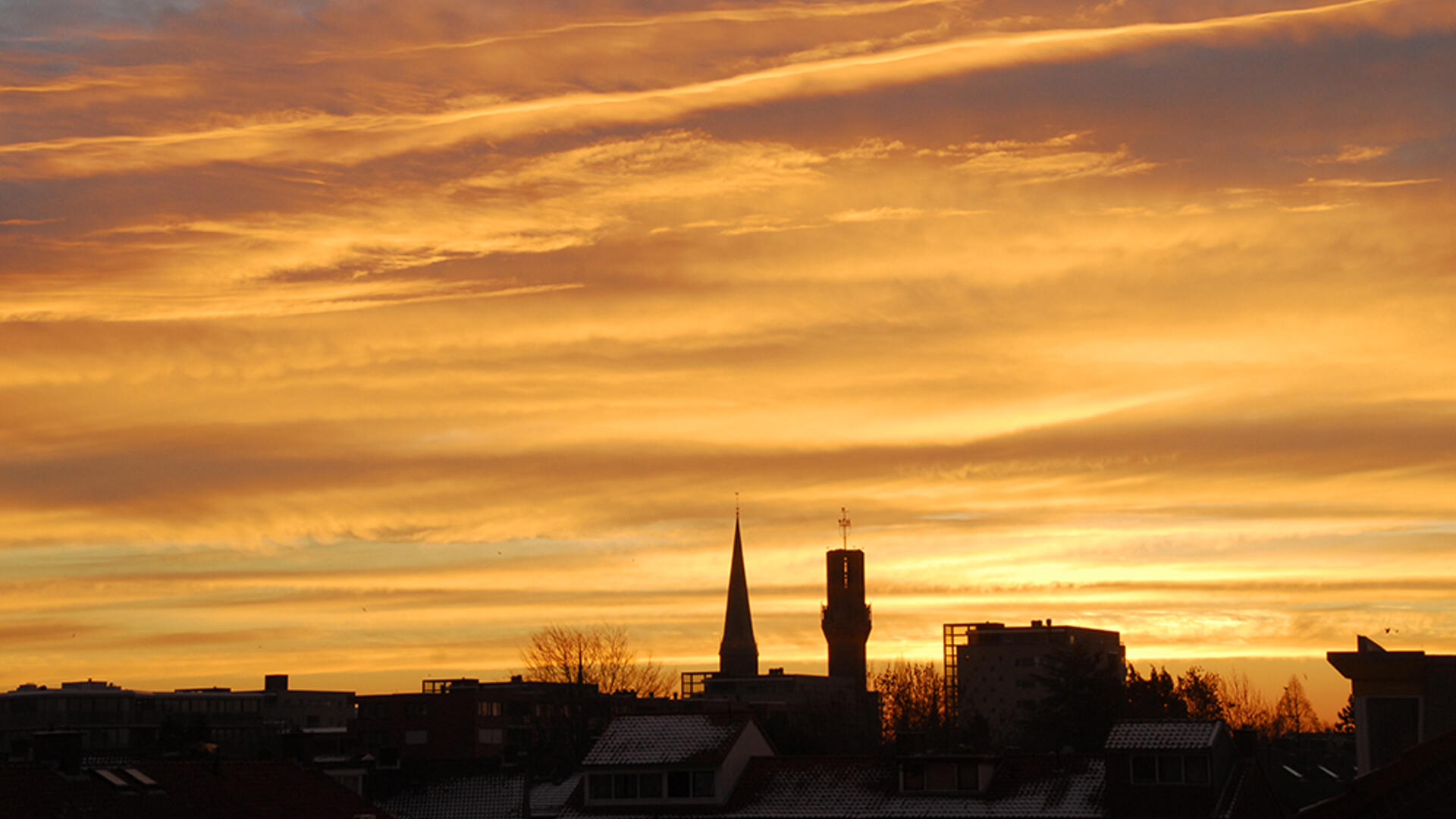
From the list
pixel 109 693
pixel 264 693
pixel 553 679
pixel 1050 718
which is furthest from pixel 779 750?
pixel 264 693

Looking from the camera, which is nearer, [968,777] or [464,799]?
[968,777]

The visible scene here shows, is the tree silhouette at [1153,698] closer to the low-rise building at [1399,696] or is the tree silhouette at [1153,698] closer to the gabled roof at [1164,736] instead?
the gabled roof at [1164,736]

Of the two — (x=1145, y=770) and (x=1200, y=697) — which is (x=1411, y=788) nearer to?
(x=1145, y=770)

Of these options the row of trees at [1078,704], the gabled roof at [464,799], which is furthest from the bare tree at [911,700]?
the gabled roof at [464,799]

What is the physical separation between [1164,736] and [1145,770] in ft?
4.30

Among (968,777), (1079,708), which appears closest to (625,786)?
(968,777)

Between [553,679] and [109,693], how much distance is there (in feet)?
111

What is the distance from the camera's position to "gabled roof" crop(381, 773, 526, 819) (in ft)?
236

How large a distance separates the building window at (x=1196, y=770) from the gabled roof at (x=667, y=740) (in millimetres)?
16491

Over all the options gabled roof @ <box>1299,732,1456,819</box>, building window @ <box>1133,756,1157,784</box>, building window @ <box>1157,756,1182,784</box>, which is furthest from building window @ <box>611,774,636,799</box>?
gabled roof @ <box>1299,732,1456,819</box>

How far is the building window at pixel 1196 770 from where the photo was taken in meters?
54.8

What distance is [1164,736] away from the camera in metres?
55.8

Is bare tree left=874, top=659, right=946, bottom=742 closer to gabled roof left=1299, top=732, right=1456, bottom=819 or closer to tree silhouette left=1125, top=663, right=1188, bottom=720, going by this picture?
tree silhouette left=1125, top=663, right=1188, bottom=720

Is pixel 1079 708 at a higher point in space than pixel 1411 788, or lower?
higher
